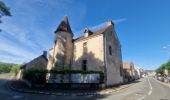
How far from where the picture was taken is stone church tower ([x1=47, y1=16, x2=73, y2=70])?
27.9 m

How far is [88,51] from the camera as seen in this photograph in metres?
28.0

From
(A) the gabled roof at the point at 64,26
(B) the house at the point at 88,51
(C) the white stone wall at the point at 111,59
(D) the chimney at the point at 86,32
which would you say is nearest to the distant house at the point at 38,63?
(B) the house at the point at 88,51

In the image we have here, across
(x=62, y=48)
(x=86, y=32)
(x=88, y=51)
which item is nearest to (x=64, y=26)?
(x=86, y=32)

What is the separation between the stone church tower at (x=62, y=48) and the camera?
2786 cm

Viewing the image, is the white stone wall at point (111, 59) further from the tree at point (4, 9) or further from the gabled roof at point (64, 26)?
the tree at point (4, 9)

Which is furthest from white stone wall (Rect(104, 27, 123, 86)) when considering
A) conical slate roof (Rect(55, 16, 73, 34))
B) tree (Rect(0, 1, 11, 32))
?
tree (Rect(0, 1, 11, 32))

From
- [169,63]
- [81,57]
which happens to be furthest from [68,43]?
[169,63]

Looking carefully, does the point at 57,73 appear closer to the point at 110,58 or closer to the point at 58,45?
the point at 58,45

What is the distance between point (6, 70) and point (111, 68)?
377ft

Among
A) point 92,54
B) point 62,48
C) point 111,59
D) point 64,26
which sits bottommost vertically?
point 111,59

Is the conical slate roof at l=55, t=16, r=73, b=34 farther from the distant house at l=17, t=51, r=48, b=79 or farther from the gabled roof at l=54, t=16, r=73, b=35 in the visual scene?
the distant house at l=17, t=51, r=48, b=79

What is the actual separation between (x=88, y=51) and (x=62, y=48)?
5.04 meters

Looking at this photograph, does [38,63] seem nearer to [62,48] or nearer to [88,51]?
[62,48]

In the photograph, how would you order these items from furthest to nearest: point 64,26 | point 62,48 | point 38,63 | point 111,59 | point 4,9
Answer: point 38,63, point 64,26, point 62,48, point 111,59, point 4,9
